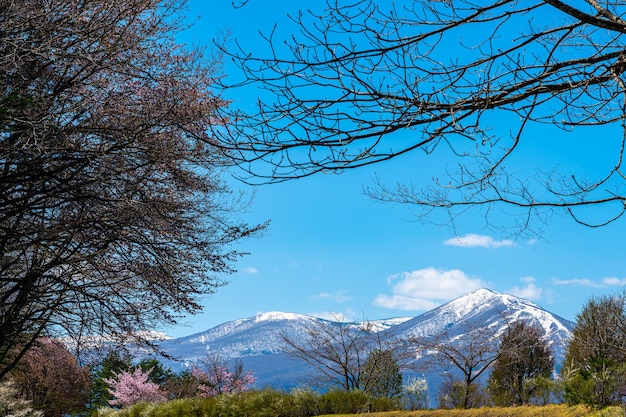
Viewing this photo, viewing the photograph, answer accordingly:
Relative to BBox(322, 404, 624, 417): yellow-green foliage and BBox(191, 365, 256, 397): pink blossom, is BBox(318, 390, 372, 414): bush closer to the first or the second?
BBox(322, 404, 624, 417): yellow-green foliage

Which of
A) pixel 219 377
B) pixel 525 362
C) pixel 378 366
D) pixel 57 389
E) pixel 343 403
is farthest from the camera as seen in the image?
pixel 57 389

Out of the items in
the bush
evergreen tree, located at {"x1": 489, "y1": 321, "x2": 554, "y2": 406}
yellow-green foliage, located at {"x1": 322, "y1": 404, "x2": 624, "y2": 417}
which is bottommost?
yellow-green foliage, located at {"x1": 322, "y1": 404, "x2": 624, "y2": 417}

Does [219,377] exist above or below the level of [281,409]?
above

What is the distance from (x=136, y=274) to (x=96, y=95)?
2.85m


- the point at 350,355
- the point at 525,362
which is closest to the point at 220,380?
the point at 350,355

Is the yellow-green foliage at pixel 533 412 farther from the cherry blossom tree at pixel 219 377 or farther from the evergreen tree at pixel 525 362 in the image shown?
the cherry blossom tree at pixel 219 377

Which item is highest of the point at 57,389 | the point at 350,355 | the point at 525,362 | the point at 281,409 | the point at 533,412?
the point at 350,355

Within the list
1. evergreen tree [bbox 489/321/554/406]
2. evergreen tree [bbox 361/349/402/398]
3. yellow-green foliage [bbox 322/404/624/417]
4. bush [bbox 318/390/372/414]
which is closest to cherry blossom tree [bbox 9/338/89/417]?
evergreen tree [bbox 361/349/402/398]

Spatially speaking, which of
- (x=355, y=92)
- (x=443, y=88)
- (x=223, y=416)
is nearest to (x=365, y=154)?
(x=355, y=92)

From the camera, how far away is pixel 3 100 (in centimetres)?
681

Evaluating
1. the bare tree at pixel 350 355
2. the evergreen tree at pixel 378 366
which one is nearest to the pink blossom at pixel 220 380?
the bare tree at pixel 350 355

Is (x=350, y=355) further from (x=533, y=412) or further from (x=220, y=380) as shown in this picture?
(x=533, y=412)

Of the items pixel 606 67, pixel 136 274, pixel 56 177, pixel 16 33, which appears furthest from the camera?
pixel 136 274

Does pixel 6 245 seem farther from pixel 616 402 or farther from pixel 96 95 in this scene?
pixel 616 402
